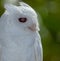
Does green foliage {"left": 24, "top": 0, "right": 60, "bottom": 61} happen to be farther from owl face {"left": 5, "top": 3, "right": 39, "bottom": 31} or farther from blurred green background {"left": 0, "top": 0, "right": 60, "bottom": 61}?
owl face {"left": 5, "top": 3, "right": 39, "bottom": 31}

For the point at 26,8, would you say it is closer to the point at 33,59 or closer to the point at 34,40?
the point at 34,40

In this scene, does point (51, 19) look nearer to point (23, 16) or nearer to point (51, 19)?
point (51, 19)

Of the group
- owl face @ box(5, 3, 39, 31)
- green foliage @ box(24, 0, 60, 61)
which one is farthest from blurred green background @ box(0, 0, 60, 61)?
owl face @ box(5, 3, 39, 31)

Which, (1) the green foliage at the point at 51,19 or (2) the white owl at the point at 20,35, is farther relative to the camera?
(2) the white owl at the point at 20,35

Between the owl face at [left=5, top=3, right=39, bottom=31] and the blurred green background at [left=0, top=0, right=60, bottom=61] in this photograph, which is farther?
the owl face at [left=5, top=3, right=39, bottom=31]

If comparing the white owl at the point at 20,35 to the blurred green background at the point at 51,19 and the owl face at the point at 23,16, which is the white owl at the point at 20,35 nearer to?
the owl face at the point at 23,16

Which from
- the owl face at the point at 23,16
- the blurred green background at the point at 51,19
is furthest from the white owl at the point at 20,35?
the blurred green background at the point at 51,19

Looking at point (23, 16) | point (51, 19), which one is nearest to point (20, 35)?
point (23, 16)
